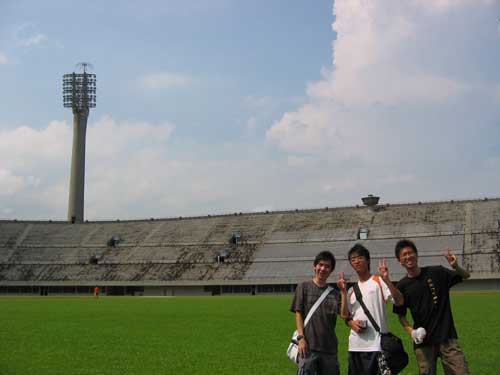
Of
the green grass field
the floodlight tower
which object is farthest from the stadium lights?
the green grass field

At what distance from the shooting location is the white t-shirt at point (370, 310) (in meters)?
7.65

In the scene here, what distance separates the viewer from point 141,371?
43.5 feet

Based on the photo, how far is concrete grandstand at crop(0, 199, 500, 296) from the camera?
70812 mm

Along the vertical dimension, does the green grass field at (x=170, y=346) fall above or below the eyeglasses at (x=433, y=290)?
below

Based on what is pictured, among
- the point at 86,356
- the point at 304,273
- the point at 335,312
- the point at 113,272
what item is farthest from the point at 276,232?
the point at 335,312

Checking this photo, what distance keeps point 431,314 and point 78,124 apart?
103964 millimetres

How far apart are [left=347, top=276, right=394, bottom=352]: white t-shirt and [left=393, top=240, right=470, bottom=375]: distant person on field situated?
0.45 m

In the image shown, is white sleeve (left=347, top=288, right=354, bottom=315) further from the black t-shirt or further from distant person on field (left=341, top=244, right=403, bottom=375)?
the black t-shirt

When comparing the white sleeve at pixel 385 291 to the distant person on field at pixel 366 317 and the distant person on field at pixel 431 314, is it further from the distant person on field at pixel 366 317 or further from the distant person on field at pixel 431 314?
the distant person on field at pixel 431 314

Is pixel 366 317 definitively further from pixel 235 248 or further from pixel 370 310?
pixel 235 248

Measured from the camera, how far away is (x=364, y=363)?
25.0ft

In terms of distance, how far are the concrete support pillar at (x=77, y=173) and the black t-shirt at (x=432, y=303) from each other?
99084 mm

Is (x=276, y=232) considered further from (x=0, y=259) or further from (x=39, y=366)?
(x=39, y=366)

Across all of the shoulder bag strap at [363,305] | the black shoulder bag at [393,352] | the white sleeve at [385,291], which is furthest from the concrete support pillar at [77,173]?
the black shoulder bag at [393,352]
